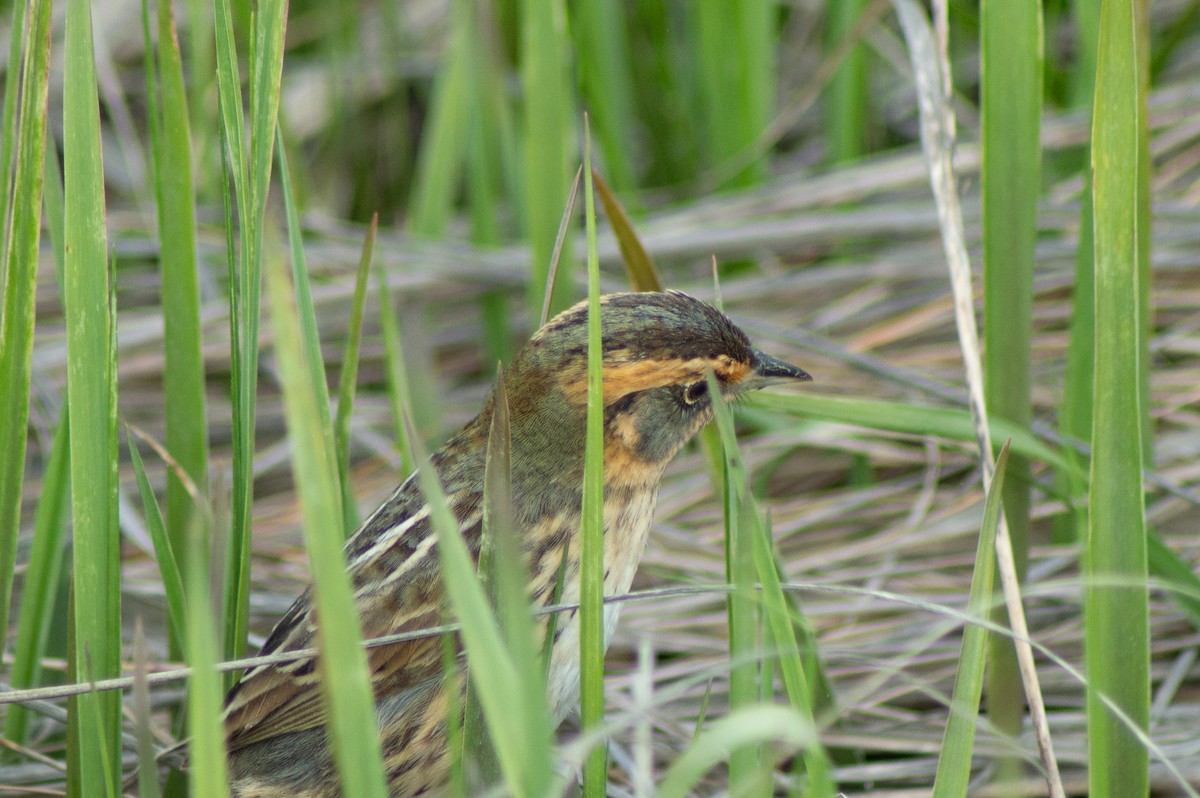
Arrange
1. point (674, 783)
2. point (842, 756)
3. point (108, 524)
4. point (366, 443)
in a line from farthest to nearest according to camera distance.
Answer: point (366, 443) < point (842, 756) < point (108, 524) < point (674, 783)

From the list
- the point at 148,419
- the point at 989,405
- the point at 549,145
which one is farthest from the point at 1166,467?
the point at 148,419

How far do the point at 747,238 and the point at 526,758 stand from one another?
2.66 metres

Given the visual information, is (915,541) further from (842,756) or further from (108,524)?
(108,524)

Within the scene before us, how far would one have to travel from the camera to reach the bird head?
2141 mm


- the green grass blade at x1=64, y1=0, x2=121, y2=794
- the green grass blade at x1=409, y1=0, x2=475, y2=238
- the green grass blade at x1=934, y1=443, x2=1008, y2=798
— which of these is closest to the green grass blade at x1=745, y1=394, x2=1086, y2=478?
the green grass blade at x1=934, y1=443, x2=1008, y2=798

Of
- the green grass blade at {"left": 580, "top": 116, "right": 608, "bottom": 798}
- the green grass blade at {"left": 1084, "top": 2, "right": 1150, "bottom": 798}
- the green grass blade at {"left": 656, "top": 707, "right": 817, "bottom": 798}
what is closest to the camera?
the green grass blade at {"left": 656, "top": 707, "right": 817, "bottom": 798}

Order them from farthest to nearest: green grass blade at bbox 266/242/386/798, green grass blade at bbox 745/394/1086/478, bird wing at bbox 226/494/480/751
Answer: green grass blade at bbox 745/394/1086/478 → bird wing at bbox 226/494/480/751 → green grass blade at bbox 266/242/386/798

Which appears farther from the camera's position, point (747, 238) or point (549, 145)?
point (747, 238)

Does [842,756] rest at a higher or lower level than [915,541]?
lower

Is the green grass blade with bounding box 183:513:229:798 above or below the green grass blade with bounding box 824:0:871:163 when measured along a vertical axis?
below

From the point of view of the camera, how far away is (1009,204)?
7.24 ft

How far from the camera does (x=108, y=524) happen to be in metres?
1.79

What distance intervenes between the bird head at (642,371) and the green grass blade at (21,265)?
0.79 metres

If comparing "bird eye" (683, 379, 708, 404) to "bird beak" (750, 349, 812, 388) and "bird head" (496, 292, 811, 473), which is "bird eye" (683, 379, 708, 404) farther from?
"bird beak" (750, 349, 812, 388)
